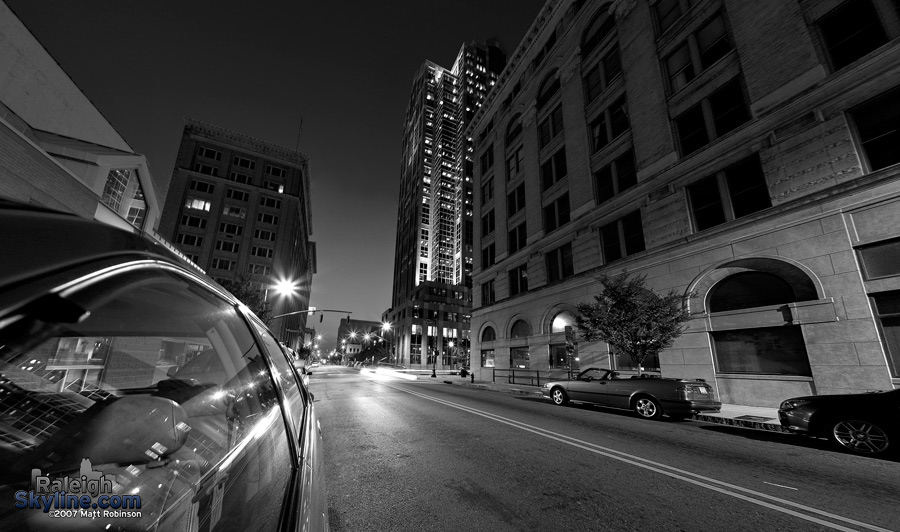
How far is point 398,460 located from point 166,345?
3832 millimetres

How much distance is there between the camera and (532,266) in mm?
24344

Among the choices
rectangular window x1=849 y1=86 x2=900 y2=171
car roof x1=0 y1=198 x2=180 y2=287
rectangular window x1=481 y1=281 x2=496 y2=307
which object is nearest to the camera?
car roof x1=0 y1=198 x2=180 y2=287

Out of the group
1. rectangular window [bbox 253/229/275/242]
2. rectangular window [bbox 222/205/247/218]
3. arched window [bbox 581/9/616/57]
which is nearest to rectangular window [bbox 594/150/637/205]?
arched window [bbox 581/9/616/57]

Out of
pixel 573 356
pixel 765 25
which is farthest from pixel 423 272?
pixel 765 25

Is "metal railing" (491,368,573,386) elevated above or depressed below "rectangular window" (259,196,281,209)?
below

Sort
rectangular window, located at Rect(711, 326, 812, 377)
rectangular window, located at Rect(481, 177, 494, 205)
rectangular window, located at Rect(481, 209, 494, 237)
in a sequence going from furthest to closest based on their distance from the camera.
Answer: rectangular window, located at Rect(481, 177, 494, 205), rectangular window, located at Rect(481, 209, 494, 237), rectangular window, located at Rect(711, 326, 812, 377)

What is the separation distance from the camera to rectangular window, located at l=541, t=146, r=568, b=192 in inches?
944

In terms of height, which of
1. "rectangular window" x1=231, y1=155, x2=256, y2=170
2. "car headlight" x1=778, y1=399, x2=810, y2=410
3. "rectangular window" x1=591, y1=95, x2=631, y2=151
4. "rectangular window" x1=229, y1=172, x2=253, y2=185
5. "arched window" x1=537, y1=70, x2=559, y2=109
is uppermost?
"rectangular window" x1=231, y1=155, x2=256, y2=170

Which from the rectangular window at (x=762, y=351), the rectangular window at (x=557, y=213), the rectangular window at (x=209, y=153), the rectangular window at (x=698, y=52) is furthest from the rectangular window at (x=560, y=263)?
the rectangular window at (x=209, y=153)

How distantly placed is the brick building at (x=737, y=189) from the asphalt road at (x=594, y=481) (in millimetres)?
5966

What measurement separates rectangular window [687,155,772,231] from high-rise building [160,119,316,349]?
166 feet

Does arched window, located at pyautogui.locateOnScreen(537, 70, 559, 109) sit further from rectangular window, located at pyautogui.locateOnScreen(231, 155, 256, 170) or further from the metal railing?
rectangular window, located at pyautogui.locateOnScreen(231, 155, 256, 170)

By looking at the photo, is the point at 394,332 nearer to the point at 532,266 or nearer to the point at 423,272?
the point at 423,272

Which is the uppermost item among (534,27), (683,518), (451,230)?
(451,230)
